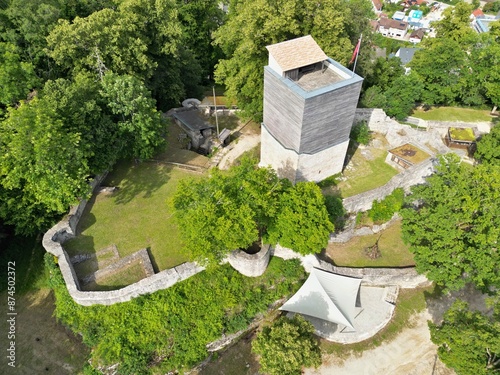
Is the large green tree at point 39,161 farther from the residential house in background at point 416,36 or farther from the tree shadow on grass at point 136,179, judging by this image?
the residential house in background at point 416,36

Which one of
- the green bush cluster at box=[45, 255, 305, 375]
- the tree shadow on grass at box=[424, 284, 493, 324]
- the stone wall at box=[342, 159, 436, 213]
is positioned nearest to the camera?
the green bush cluster at box=[45, 255, 305, 375]

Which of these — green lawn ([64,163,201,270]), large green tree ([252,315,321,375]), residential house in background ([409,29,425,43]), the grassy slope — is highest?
green lawn ([64,163,201,270])

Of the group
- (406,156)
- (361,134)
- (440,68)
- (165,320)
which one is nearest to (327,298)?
(165,320)

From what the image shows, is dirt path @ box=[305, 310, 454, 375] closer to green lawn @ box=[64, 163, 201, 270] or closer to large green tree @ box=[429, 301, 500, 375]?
large green tree @ box=[429, 301, 500, 375]

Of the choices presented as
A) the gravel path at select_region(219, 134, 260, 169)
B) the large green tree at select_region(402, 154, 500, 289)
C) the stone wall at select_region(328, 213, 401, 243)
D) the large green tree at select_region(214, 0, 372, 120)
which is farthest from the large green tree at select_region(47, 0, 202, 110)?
the large green tree at select_region(402, 154, 500, 289)

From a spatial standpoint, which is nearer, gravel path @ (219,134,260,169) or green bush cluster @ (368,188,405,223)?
green bush cluster @ (368,188,405,223)

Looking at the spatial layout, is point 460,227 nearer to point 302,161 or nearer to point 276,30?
point 302,161

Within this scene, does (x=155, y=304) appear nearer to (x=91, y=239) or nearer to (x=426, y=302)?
(x=91, y=239)

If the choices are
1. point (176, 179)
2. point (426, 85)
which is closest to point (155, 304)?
point (176, 179)

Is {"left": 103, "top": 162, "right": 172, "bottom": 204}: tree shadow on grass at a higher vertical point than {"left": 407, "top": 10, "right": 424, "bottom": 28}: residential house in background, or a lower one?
higher
